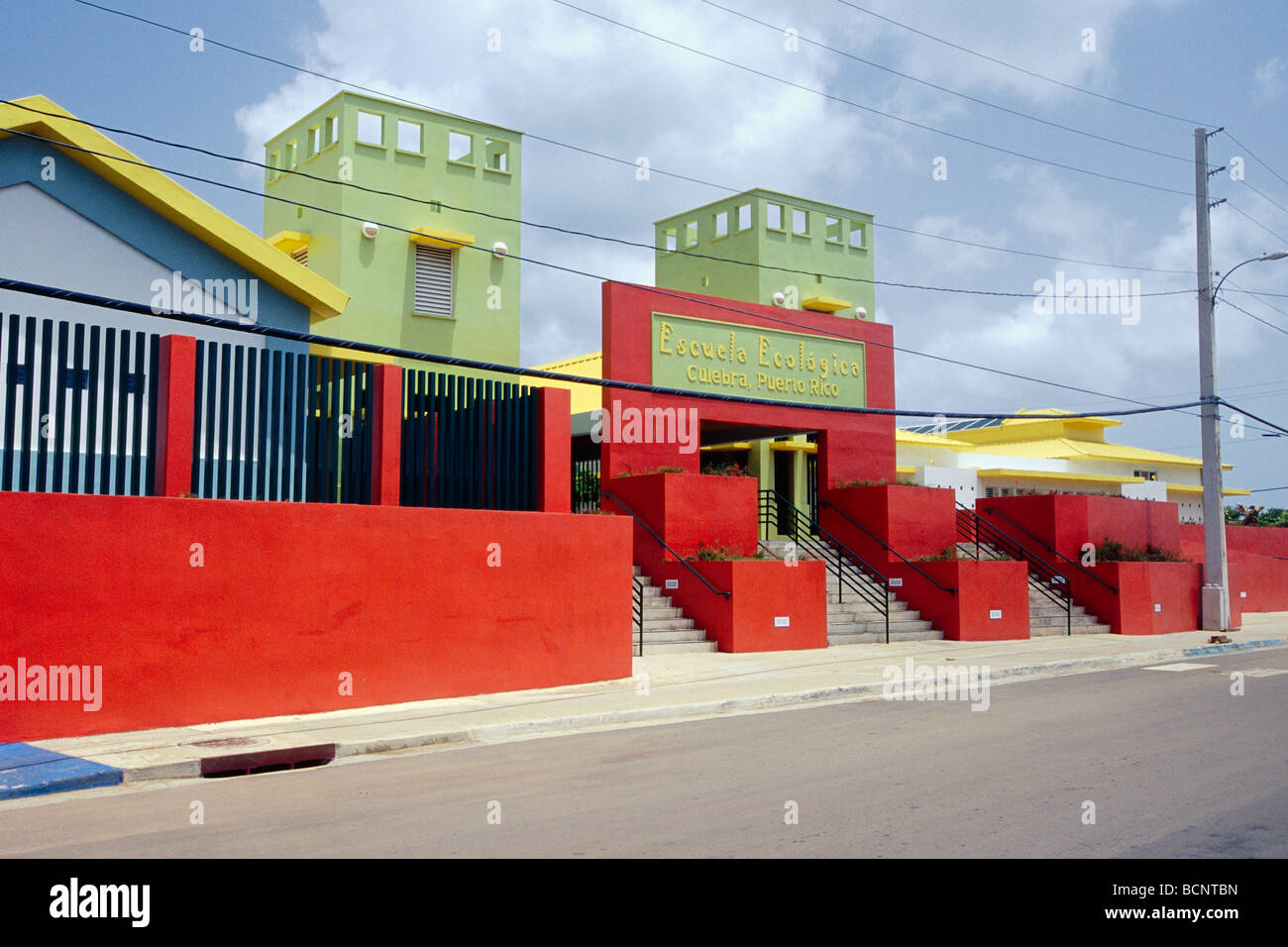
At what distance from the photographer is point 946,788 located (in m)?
7.88

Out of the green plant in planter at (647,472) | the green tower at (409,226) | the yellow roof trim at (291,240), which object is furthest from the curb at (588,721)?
the yellow roof trim at (291,240)

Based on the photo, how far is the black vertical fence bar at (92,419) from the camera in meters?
10.8

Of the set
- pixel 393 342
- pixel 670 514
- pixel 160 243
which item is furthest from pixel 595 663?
pixel 393 342

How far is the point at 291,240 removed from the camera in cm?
2964

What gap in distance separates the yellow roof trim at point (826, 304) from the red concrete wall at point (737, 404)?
8.82 metres

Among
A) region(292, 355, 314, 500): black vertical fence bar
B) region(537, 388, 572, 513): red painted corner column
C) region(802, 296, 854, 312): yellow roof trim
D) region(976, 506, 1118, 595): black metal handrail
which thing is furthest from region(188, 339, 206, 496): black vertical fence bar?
region(802, 296, 854, 312): yellow roof trim

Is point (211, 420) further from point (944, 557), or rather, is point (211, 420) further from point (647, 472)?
point (944, 557)

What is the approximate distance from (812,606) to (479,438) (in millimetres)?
8114

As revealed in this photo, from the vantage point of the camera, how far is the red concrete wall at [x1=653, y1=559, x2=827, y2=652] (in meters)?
18.7

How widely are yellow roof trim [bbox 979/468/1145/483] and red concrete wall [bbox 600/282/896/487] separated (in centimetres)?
1263

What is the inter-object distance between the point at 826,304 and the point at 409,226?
Result: 13.5 metres

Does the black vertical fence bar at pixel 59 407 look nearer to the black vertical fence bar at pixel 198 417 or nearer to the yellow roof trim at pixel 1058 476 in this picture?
the black vertical fence bar at pixel 198 417

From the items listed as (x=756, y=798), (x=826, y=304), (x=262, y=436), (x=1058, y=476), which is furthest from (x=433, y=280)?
(x=756, y=798)
